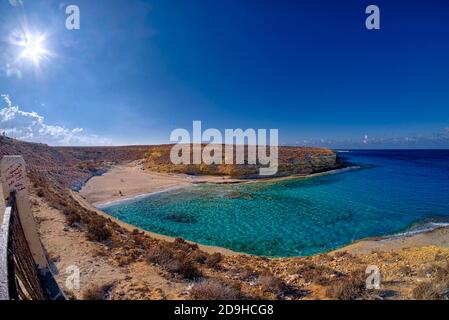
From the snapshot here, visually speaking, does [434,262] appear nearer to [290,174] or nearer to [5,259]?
[5,259]

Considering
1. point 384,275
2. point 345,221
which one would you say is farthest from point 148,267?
point 345,221

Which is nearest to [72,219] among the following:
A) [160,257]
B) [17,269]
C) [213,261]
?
[160,257]

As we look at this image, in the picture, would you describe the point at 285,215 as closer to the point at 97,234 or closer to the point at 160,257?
the point at 160,257

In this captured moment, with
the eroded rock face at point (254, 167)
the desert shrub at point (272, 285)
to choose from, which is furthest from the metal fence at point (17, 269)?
the eroded rock face at point (254, 167)

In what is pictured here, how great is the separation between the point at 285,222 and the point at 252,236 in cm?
402

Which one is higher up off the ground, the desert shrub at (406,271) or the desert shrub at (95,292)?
the desert shrub at (95,292)

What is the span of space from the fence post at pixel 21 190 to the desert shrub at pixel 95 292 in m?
1.27

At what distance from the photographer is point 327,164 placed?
56.8 m

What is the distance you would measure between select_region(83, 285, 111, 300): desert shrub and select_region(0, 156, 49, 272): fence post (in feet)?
4.17

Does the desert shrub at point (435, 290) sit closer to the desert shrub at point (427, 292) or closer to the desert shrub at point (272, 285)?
the desert shrub at point (427, 292)

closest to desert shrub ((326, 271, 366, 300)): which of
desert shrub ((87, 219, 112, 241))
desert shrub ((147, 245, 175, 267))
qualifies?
desert shrub ((147, 245, 175, 267))

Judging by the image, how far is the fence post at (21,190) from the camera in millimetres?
4758

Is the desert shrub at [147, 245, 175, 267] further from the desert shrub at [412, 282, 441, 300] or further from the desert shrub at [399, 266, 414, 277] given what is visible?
the desert shrub at [399, 266, 414, 277]
